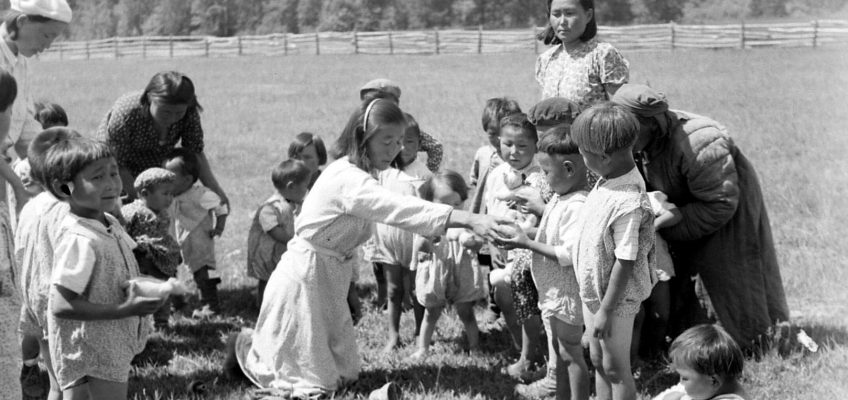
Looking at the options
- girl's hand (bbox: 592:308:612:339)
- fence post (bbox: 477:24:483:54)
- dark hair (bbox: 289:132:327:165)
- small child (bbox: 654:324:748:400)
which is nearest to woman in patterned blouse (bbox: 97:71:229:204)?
dark hair (bbox: 289:132:327:165)

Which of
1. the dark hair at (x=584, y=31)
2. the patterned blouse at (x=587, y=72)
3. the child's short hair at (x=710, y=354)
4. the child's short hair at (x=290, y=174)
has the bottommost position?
the child's short hair at (x=710, y=354)

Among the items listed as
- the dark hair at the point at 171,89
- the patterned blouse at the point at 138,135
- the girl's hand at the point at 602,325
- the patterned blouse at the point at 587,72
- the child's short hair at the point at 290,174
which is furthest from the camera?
the child's short hair at the point at 290,174

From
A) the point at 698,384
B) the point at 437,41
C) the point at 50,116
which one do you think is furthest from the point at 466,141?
the point at 437,41

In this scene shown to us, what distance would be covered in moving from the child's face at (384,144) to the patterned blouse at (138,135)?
2312 millimetres

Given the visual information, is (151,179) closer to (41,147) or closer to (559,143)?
(41,147)

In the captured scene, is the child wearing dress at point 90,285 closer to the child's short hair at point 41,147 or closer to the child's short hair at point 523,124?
the child's short hair at point 41,147

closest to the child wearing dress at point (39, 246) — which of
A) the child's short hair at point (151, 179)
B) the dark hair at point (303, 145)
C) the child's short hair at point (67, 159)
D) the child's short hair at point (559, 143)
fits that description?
the child's short hair at point (67, 159)

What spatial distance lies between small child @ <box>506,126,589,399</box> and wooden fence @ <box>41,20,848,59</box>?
29491 millimetres

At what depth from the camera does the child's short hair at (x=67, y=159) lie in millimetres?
3854

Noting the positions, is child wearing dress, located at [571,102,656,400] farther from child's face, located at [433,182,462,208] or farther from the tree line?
the tree line

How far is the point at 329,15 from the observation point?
1983 inches

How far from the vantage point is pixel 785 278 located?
7.02 meters

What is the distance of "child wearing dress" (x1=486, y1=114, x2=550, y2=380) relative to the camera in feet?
16.7

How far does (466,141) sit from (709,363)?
11525 millimetres
